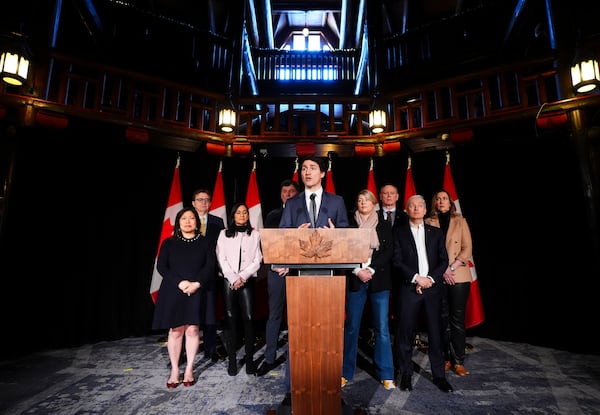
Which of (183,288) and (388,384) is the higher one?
(183,288)

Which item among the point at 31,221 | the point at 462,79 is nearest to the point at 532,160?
the point at 462,79

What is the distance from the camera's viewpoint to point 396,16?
7371mm

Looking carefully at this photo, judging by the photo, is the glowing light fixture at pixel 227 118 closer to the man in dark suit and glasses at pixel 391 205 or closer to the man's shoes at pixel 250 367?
the man in dark suit and glasses at pixel 391 205

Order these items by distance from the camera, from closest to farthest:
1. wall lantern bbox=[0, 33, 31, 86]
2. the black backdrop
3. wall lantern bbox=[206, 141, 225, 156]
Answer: wall lantern bbox=[0, 33, 31, 86]
the black backdrop
wall lantern bbox=[206, 141, 225, 156]

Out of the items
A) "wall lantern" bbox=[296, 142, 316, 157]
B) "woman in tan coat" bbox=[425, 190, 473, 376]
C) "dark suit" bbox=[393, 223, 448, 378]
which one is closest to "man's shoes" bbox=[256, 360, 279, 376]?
"dark suit" bbox=[393, 223, 448, 378]

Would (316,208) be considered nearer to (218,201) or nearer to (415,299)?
(415,299)

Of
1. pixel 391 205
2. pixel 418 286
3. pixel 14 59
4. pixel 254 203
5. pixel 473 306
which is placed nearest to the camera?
pixel 418 286

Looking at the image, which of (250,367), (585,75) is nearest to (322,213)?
(250,367)

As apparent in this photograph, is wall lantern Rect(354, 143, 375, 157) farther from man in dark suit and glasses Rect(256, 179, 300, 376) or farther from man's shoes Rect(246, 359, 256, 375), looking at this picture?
man's shoes Rect(246, 359, 256, 375)

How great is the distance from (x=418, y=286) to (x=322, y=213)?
106cm

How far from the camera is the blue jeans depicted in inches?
96.6

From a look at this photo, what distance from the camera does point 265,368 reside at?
2.82m

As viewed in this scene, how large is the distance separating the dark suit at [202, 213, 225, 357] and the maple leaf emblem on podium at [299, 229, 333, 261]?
155 cm

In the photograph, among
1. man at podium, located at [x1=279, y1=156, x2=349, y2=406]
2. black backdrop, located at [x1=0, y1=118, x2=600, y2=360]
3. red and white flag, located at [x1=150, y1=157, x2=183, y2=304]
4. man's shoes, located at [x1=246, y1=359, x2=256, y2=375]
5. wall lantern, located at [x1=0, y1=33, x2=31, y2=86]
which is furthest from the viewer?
red and white flag, located at [x1=150, y1=157, x2=183, y2=304]
